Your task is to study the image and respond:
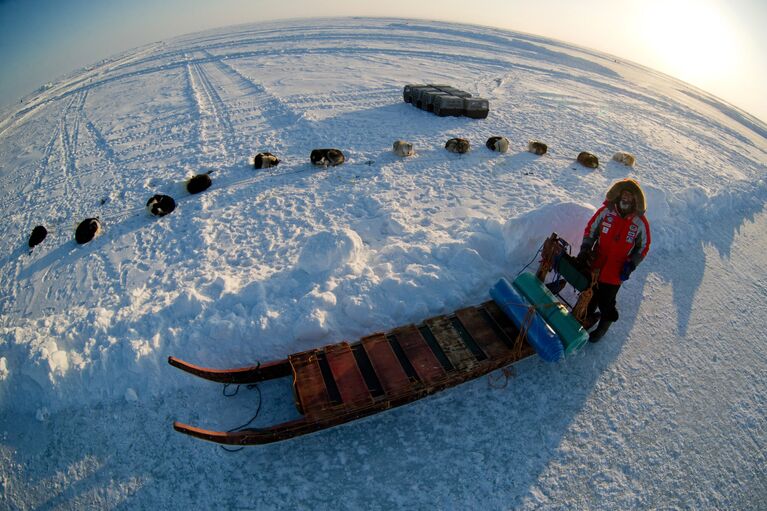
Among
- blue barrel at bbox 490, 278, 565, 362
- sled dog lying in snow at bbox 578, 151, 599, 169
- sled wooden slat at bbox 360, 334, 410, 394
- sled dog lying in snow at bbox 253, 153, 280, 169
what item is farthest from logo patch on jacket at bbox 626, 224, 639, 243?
sled dog lying in snow at bbox 253, 153, 280, 169

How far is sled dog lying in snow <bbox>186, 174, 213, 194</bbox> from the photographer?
912 cm

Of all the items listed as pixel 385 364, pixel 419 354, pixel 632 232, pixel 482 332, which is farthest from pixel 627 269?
pixel 385 364

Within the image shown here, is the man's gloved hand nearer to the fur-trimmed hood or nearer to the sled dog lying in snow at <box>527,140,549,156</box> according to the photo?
the fur-trimmed hood

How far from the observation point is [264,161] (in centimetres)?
1004

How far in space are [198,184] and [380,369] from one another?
23.8 feet

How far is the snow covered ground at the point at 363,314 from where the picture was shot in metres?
4.18

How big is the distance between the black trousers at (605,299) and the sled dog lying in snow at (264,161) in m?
8.38

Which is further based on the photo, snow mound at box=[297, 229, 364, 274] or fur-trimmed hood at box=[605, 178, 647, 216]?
snow mound at box=[297, 229, 364, 274]

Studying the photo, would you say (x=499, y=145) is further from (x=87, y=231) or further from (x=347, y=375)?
(x=87, y=231)

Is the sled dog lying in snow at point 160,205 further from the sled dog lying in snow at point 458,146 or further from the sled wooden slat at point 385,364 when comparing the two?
the sled dog lying in snow at point 458,146

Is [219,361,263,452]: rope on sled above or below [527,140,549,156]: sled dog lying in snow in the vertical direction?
below

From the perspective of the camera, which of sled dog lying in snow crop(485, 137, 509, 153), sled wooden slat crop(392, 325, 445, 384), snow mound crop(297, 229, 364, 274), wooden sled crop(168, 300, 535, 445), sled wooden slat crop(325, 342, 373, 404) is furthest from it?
sled dog lying in snow crop(485, 137, 509, 153)

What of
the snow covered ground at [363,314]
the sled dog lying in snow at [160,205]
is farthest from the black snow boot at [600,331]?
the sled dog lying in snow at [160,205]

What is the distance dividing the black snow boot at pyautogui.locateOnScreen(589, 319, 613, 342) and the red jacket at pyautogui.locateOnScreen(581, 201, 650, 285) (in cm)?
62
